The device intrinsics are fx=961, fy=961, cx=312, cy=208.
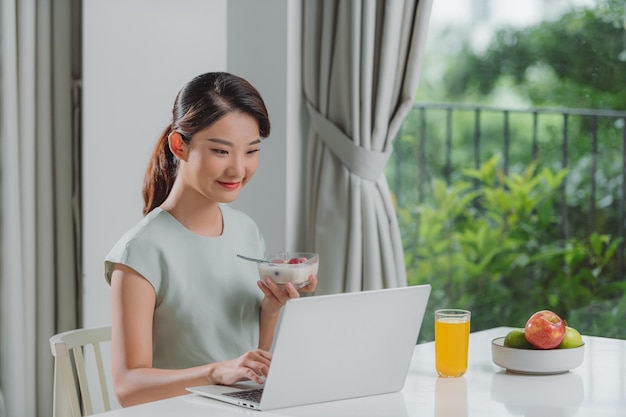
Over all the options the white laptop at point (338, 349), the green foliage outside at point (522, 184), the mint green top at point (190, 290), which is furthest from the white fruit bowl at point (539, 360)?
the green foliage outside at point (522, 184)

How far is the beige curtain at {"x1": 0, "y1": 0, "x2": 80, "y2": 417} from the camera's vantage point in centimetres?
259

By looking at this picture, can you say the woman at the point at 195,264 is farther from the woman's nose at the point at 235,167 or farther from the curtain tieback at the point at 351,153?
the curtain tieback at the point at 351,153

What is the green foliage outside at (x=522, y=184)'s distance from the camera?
11.9ft

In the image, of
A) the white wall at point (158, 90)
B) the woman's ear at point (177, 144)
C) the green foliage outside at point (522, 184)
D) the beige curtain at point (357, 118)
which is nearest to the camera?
the woman's ear at point (177, 144)

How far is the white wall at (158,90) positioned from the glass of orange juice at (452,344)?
1.27 m

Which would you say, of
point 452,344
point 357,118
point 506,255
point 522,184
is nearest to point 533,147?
point 522,184

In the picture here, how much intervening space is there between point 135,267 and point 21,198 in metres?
0.96

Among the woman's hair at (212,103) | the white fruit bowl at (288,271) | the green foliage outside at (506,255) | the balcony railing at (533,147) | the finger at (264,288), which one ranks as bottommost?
the green foliage outside at (506,255)

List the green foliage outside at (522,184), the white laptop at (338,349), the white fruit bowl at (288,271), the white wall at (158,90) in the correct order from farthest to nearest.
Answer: the green foliage outside at (522,184), the white wall at (158,90), the white fruit bowl at (288,271), the white laptop at (338,349)

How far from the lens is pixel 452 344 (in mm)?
1821

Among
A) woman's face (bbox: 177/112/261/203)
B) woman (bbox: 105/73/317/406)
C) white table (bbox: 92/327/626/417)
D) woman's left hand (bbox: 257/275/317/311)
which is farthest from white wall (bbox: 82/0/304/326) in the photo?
white table (bbox: 92/327/626/417)

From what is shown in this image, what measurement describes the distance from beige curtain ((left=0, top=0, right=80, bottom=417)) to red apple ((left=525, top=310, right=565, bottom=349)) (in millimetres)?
1420

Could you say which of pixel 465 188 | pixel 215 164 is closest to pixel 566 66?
pixel 465 188

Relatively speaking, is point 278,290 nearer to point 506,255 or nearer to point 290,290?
point 290,290
